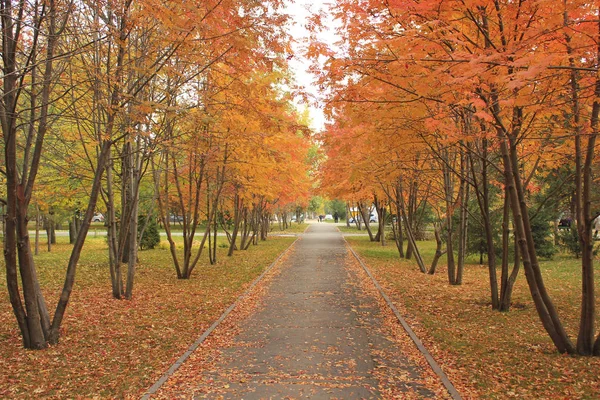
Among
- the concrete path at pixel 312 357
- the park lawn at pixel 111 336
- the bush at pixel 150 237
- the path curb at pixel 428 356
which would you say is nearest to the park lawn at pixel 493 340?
the path curb at pixel 428 356

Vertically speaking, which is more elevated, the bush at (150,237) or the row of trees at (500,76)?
the row of trees at (500,76)

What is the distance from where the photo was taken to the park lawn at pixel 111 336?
15.4 feet

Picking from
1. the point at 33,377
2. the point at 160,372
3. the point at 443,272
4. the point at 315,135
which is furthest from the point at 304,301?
Result: the point at 443,272

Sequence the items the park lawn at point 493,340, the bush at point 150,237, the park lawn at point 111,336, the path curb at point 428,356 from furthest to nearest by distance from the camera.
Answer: the bush at point 150,237
the park lawn at point 111,336
the park lawn at point 493,340
the path curb at point 428,356

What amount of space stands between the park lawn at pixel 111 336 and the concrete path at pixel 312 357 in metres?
0.77

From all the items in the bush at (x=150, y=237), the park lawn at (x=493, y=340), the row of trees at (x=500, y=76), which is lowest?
the park lawn at (x=493, y=340)

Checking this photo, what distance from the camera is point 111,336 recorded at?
659cm

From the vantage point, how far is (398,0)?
5352 millimetres

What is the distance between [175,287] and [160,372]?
6.80 m

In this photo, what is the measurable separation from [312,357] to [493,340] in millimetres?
2657

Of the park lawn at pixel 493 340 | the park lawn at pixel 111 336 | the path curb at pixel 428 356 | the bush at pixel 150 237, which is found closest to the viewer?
the path curb at pixel 428 356

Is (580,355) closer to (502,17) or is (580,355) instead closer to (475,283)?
(502,17)

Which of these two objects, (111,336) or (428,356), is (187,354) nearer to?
(111,336)

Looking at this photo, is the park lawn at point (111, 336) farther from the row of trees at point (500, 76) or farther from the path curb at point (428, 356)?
the row of trees at point (500, 76)
